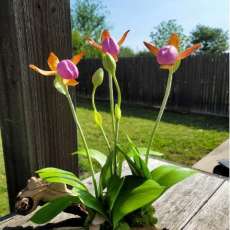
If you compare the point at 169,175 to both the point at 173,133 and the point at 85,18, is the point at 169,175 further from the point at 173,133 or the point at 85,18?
the point at 85,18

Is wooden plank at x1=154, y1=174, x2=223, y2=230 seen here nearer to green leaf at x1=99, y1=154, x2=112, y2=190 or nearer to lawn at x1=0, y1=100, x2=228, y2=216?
green leaf at x1=99, y1=154, x2=112, y2=190

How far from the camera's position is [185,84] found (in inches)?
232

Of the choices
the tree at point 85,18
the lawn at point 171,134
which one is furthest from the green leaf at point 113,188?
the tree at point 85,18

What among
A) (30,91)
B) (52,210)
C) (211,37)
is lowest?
(52,210)

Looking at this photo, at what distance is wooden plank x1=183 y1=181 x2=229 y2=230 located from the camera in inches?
30.4

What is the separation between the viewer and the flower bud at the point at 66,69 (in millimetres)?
513

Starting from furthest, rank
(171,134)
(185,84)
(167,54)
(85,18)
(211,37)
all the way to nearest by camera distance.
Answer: (211,37), (85,18), (185,84), (171,134), (167,54)

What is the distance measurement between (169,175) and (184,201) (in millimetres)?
374

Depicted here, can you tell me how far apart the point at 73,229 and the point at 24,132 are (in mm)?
324

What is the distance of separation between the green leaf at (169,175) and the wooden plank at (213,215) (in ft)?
0.91

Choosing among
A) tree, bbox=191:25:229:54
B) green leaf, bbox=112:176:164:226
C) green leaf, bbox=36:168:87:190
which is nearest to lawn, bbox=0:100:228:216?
green leaf, bbox=36:168:87:190

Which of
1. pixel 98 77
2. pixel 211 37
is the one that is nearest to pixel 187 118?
pixel 98 77

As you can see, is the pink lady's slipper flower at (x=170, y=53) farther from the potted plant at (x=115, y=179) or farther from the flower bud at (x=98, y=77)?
the flower bud at (x=98, y=77)

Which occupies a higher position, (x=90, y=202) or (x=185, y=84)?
(x=90, y=202)
